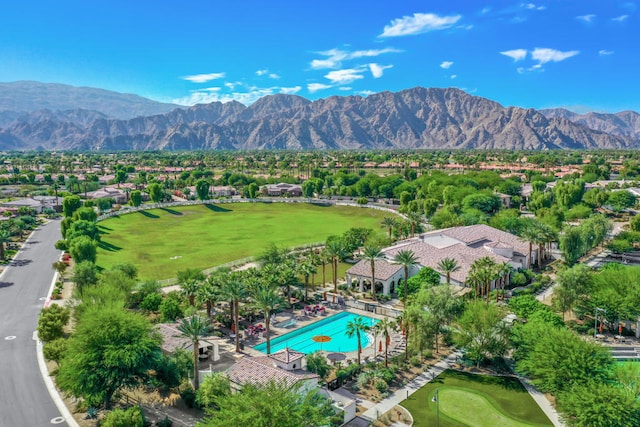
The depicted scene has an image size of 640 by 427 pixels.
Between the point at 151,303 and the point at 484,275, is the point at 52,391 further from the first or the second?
the point at 484,275

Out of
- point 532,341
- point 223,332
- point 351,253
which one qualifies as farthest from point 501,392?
point 351,253

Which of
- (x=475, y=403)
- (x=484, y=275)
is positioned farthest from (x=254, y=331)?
(x=484, y=275)

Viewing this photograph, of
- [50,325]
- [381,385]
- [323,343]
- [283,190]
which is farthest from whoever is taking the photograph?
[283,190]

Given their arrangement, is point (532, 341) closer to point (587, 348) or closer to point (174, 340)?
point (587, 348)

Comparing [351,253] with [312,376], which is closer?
[312,376]

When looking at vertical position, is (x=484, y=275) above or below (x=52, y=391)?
above

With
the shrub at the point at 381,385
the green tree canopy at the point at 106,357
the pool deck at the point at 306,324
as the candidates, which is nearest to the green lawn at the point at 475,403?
the shrub at the point at 381,385
